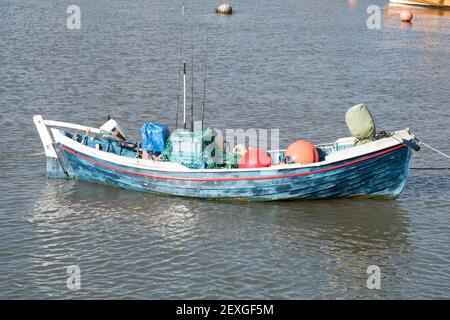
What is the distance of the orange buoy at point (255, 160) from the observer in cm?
2562

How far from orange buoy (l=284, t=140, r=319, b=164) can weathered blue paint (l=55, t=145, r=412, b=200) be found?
28 centimetres

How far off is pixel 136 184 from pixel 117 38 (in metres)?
29.4

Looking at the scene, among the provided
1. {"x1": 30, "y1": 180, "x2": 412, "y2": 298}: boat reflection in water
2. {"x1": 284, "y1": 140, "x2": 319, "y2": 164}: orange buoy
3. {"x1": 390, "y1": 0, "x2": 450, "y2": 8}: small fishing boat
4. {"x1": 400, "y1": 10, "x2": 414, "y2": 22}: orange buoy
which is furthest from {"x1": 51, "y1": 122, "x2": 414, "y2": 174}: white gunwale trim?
{"x1": 390, "y1": 0, "x2": 450, "y2": 8}: small fishing boat

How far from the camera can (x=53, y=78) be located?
143 ft

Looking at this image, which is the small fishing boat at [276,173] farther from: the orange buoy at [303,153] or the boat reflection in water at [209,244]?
the boat reflection in water at [209,244]

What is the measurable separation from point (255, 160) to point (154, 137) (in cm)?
325

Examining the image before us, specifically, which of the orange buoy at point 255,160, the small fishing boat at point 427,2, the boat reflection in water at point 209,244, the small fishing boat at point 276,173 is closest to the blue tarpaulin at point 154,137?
the small fishing boat at point 276,173

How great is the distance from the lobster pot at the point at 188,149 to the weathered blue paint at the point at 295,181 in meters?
0.45

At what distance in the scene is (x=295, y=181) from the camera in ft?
84.0

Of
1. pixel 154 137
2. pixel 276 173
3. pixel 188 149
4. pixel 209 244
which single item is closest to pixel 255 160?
pixel 276 173

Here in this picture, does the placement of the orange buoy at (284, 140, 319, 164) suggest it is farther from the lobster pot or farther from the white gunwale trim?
the lobster pot

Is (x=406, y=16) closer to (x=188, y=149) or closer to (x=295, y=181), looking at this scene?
(x=295, y=181)

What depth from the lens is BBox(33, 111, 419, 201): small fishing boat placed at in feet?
83.3
